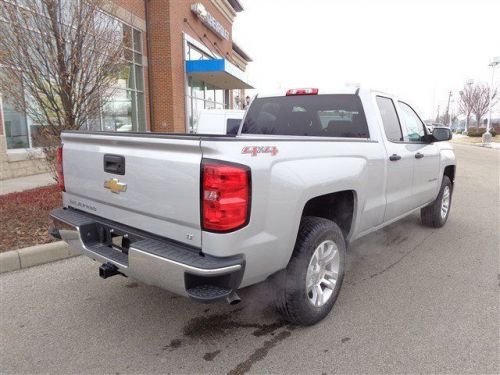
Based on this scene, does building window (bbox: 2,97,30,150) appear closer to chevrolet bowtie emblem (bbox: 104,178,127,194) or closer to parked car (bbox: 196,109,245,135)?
parked car (bbox: 196,109,245,135)

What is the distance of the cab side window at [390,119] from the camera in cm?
421

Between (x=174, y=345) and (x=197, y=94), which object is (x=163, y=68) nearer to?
(x=197, y=94)

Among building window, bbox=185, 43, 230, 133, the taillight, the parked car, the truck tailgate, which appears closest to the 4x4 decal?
the truck tailgate

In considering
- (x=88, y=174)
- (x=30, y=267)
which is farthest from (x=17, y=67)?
(x=88, y=174)

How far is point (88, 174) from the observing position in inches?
124

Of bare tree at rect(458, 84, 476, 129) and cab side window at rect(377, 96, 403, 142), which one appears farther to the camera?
bare tree at rect(458, 84, 476, 129)

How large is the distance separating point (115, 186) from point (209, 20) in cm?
1887

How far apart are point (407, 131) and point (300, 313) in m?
2.77

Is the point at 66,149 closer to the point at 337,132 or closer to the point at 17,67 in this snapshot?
the point at 337,132

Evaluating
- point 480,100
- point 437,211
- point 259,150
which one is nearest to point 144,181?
point 259,150

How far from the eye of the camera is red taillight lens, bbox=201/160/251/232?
90.8 inches

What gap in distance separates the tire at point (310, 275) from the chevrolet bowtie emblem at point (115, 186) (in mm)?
1275

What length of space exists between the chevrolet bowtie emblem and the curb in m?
2.01

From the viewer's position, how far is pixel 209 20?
64.9 feet
